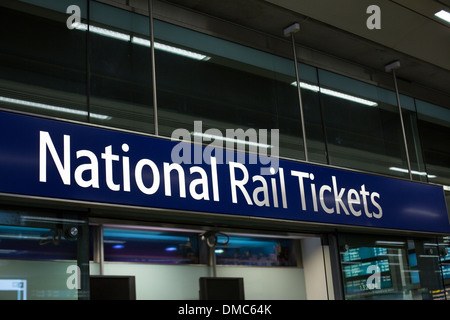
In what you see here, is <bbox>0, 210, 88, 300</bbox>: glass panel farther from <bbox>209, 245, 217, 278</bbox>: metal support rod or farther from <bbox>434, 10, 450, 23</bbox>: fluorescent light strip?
<bbox>209, 245, 217, 278</bbox>: metal support rod

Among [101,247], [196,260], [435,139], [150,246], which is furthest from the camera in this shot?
[196,260]

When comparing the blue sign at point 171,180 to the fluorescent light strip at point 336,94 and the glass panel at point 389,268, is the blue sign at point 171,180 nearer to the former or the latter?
the glass panel at point 389,268

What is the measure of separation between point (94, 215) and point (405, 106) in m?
→ 3.78

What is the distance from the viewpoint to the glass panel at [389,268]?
5117mm

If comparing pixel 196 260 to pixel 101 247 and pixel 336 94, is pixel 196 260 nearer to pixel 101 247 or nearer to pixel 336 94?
pixel 101 247

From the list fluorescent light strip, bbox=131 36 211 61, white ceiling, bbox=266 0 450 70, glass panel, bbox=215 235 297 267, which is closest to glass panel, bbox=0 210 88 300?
fluorescent light strip, bbox=131 36 211 61

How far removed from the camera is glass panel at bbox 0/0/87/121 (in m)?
3.72

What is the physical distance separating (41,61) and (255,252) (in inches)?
198

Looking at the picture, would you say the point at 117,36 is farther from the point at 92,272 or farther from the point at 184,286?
the point at 184,286

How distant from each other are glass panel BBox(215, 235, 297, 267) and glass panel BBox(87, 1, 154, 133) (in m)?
3.68

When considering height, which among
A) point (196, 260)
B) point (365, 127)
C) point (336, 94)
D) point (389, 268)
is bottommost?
point (389, 268)

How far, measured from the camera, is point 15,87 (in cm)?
370

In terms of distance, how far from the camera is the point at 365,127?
5.71 meters

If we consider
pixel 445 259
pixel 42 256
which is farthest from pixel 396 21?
pixel 42 256
